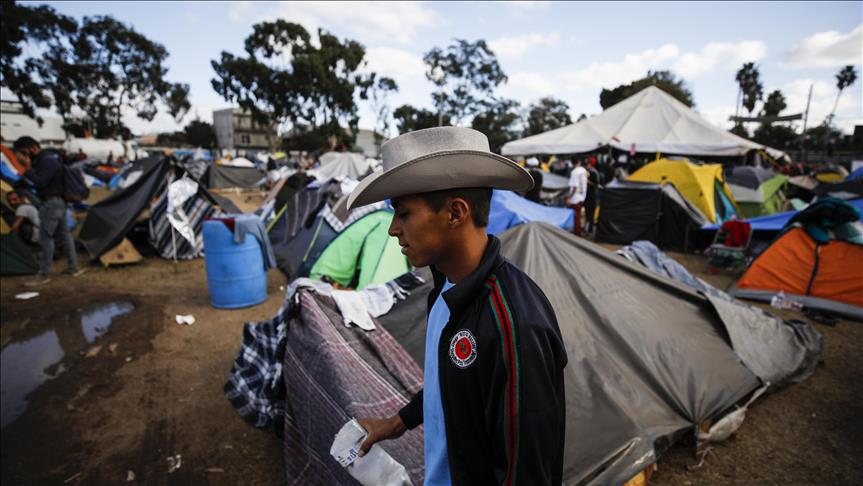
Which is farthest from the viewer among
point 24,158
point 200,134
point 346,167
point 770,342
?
point 200,134

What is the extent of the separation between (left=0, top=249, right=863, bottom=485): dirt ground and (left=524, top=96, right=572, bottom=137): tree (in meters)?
52.5

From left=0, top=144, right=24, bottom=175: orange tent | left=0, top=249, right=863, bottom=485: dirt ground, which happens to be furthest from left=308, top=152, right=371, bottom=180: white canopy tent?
left=0, top=249, right=863, bottom=485: dirt ground

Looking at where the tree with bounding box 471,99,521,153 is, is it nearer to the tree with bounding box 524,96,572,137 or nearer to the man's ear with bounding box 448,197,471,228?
the tree with bounding box 524,96,572,137

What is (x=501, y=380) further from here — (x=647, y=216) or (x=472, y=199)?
(x=647, y=216)

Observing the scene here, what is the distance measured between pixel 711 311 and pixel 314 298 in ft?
11.1

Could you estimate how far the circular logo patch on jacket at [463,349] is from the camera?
1.02 m

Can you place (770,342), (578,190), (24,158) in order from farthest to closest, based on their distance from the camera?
(578,190) → (24,158) → (770,342)

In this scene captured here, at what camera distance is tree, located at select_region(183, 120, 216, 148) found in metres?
62.4

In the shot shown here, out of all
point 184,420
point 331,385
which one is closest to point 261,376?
point 184,420

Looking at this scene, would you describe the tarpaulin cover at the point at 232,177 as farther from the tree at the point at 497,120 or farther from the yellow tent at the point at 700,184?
the tree at the point at 497,120

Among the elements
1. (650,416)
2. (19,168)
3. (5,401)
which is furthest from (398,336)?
(19,168)

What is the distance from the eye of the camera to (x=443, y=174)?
1123 millimetres

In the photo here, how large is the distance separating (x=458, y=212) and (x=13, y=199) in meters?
9.70

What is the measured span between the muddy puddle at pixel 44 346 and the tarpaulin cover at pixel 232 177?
50.7ft
